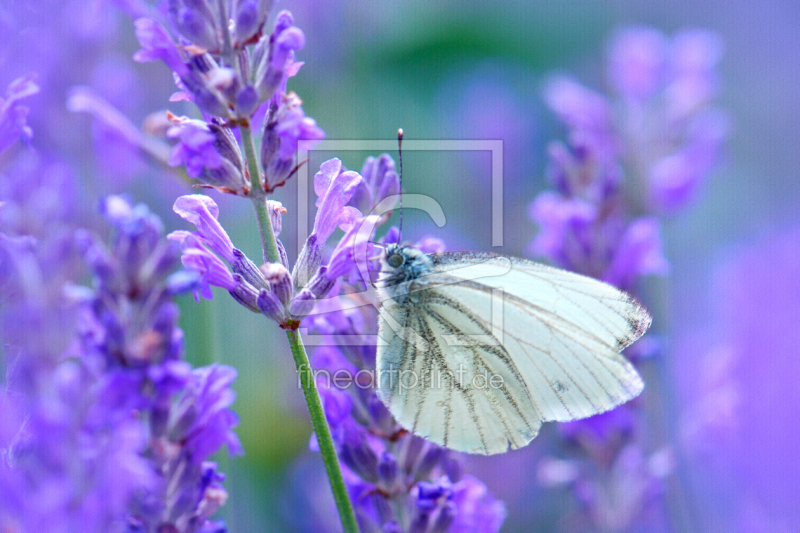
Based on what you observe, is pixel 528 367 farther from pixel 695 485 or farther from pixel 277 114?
pixel 695 485

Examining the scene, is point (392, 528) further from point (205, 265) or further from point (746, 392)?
point (746, 392)

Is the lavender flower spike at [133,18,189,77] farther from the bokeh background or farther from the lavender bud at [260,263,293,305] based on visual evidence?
the lavender bud at [260,263,293,305]

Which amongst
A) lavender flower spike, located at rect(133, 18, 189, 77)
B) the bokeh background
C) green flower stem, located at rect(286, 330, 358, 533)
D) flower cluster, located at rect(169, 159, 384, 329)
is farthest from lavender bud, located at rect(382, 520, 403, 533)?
lavender flower spike, located at rect(133, 18, 189, 77)

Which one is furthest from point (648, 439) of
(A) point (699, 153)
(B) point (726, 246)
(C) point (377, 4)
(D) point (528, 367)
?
(C) point (377, 4)

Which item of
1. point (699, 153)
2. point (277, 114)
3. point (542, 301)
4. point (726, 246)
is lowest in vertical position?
point (726, 246)

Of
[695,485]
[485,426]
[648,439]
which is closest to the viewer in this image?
[485,426]

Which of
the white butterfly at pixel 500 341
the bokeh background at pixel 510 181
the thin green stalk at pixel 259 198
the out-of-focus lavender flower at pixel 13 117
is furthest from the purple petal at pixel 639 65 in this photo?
the out-of-focus lavender flower at pixel 13 117

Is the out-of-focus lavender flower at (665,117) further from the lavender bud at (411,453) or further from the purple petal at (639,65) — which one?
the lavender bud at (411,453)
